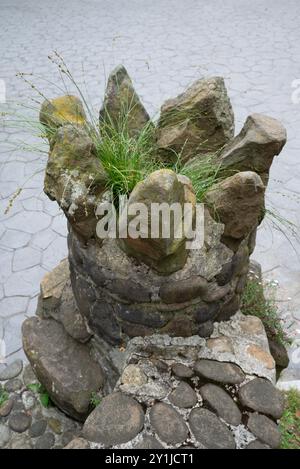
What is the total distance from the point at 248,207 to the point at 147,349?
0.84 m

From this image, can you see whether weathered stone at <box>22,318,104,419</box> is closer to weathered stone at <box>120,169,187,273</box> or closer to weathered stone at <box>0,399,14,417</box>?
weathered stone at <box>0,399,14,417</box>

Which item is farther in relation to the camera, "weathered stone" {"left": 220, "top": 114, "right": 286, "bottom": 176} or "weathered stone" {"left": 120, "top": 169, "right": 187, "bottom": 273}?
"weathered stone" {"left": 220, "top": 114, "right": 286, "bottom": 176}

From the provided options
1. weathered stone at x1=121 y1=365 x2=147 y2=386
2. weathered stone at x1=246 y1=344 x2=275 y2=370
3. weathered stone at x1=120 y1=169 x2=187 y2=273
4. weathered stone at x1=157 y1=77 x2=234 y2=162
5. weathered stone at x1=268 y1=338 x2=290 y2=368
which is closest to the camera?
weathered stone at x1=120 y1=169 x2=187 y2=273

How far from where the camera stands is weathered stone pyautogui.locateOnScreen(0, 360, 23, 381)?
3197mm

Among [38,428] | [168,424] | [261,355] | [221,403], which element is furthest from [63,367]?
[261,355]

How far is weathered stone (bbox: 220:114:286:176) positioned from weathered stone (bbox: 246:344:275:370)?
2.80ft

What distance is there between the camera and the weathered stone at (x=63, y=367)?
8.57ft

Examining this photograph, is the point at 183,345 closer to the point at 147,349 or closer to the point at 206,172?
the point at 147,349

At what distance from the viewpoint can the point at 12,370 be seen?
127 inches

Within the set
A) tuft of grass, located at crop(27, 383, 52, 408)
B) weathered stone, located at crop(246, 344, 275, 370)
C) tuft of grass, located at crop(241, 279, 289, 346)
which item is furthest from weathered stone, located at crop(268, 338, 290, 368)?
tuft of grass, located at crop(27, 383, 52, 408)

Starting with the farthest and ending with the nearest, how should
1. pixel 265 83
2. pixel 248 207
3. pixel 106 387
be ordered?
pixel 265 83 → pixel 106 387 → pixel 248 207

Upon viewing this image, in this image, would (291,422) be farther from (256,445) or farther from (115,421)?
(115,421)

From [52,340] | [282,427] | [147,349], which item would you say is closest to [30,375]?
[52,340]

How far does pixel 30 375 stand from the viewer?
10.5 ft
